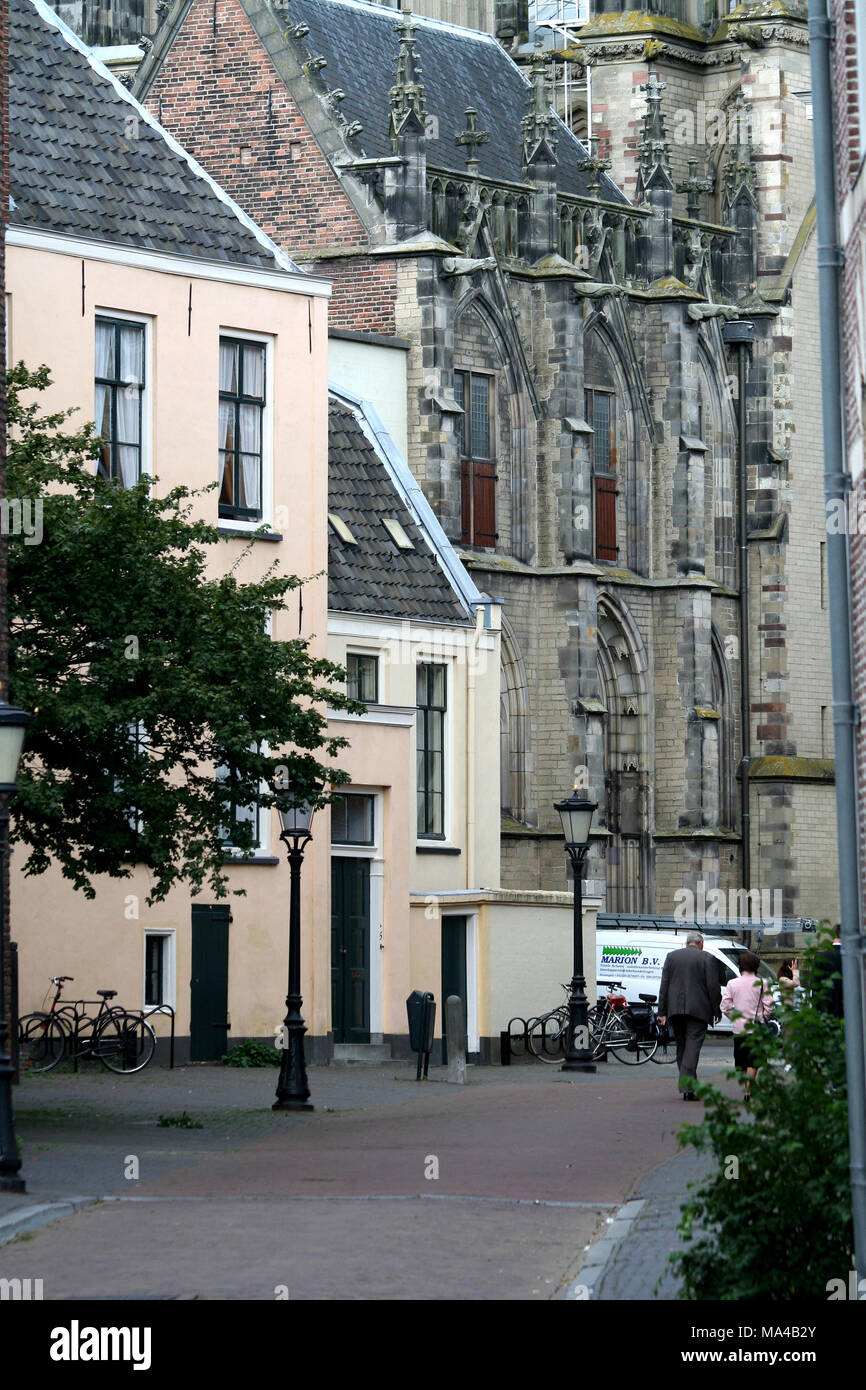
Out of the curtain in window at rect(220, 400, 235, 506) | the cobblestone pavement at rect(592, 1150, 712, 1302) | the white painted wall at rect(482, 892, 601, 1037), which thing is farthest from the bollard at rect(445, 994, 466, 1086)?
the cobblestone pavement at rect(592, 1150, 712, 1302)

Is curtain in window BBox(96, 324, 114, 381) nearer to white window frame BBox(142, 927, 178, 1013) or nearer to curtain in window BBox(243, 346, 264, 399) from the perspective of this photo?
curtain in window BBox(243, 346, 264, 399)

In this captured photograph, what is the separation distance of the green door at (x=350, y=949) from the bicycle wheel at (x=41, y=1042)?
19.1 ft

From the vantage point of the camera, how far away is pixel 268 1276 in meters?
14.1

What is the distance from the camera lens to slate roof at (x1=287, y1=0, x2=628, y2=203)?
52062mm

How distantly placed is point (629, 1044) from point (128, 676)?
1528 centimetres

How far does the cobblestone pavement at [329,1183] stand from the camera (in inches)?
567

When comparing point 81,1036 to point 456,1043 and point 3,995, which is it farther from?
point 3,995

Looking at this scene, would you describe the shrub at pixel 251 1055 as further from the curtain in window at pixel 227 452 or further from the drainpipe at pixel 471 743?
the drainpipe at pixel 471 743

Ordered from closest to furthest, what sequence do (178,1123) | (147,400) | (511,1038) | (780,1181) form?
(780,1181) → (178,1123) → (147,400) → (511,1038)

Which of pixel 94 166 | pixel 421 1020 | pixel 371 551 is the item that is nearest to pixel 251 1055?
pixel 421 1020

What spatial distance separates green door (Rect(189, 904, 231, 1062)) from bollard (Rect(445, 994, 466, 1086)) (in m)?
2.73

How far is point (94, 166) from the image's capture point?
3089 centimetres

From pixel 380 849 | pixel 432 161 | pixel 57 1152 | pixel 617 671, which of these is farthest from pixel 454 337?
pixel 57 1152
